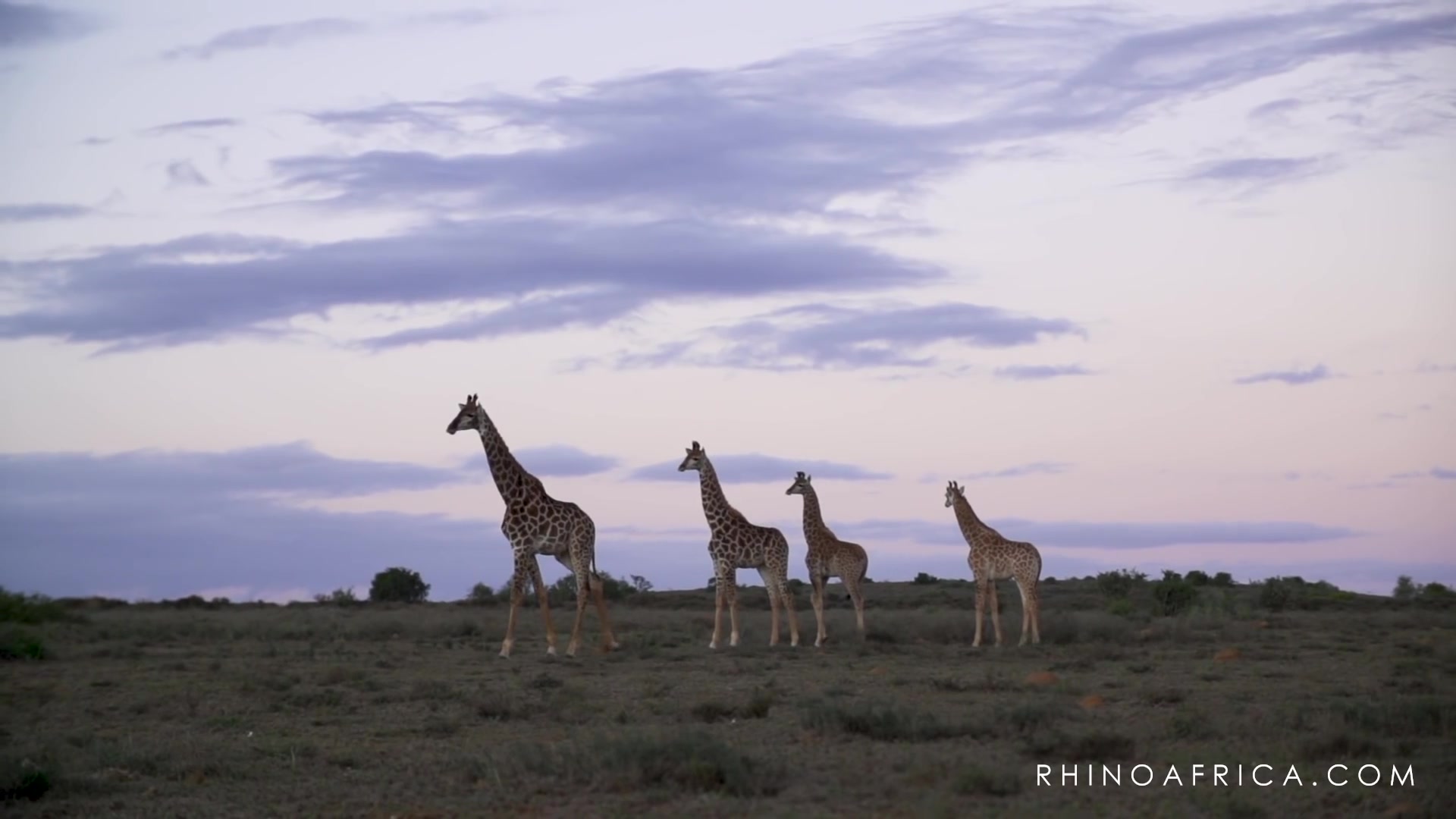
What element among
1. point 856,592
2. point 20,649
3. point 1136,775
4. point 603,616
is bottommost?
point 1136,775

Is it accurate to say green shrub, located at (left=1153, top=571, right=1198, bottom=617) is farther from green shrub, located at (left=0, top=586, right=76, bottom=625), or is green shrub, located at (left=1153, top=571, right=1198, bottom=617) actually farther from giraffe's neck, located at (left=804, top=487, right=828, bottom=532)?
green shrub, located at (left=0, top=586, right=76, bottom=625)

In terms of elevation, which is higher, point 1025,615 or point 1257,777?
point 1025,615

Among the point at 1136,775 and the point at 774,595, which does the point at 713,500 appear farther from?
the point at 1136,775

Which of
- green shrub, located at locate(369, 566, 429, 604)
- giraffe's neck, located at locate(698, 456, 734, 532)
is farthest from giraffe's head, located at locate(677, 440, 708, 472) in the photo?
green shrub, located at locate(369, 566, 429, 604)

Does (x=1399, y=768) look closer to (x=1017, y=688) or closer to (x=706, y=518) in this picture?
(x=1017, y=688)

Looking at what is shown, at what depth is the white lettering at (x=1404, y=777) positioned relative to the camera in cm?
1101

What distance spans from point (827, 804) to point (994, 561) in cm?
1501

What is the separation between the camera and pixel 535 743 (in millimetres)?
12719

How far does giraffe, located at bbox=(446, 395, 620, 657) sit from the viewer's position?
74.7 ft

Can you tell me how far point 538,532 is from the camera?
22.9 metres

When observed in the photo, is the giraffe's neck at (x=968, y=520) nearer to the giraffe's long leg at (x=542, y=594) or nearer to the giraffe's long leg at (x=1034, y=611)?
the giraffe's long leg at (x=1034, y=611)

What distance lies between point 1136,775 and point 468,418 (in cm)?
1421

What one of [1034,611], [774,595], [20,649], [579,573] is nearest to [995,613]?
[1034,611]

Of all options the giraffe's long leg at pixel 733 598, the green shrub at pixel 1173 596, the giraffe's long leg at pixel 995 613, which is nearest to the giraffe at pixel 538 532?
the giraffe's long leg at pixel 733 598
